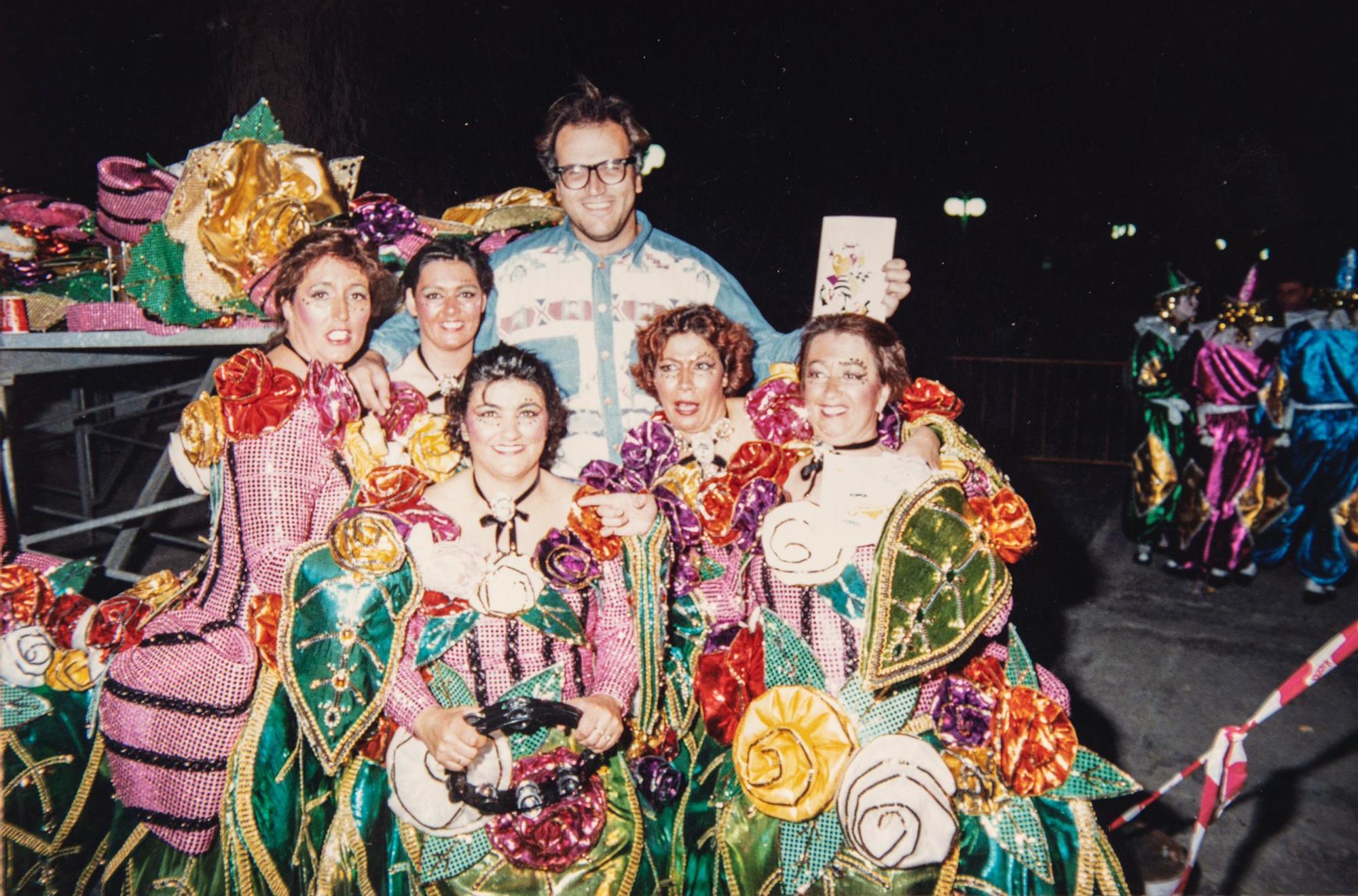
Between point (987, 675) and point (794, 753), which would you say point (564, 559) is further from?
point (987, 675)

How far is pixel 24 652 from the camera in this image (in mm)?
2285

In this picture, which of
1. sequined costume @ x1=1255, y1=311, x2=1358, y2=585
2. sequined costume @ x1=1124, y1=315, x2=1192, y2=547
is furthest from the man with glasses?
sequined costume @ x1=1124, y1=315, x2=1192, y2=547

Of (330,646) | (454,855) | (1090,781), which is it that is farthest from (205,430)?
(1090,781)

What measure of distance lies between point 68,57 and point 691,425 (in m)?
1.78

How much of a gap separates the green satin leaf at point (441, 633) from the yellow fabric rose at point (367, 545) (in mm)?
199

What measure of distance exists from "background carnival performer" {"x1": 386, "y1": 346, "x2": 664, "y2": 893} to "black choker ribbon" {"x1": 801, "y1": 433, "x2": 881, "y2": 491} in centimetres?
40

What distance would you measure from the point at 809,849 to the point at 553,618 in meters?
0.82

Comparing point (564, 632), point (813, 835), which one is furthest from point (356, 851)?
point (813, 835)

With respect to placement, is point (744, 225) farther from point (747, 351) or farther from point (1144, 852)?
point (1144, 852)

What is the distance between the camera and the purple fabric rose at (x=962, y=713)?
6.40 feet

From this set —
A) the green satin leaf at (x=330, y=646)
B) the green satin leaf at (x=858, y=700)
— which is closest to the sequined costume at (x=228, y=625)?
the green satin leaf at (x=330, y=646)

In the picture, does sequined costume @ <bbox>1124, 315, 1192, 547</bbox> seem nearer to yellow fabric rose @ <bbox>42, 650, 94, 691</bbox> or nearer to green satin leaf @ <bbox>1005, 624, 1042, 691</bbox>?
green satin leaf @ <bbox>1005, 624, 1042, 691</bbox>

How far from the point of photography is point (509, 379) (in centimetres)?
192

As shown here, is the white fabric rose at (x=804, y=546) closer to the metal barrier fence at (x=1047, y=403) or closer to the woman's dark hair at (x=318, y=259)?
the woman's dark hair at (x=318, y=259)
